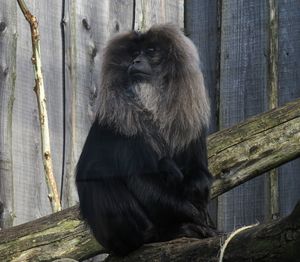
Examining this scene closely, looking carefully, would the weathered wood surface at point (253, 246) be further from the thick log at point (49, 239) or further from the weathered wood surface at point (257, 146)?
the weathered wood surface at point (257, 146)

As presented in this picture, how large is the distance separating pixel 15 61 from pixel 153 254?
201 cm

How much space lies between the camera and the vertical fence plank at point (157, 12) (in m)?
7.02

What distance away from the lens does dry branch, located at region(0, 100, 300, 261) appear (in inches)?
230

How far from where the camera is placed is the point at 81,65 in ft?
22.0

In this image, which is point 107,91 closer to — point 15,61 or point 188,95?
point 188,95

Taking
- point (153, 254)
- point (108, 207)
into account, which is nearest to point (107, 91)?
point (108, 207)

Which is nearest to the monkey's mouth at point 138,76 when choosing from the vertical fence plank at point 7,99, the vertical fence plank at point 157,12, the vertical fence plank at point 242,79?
the vertical fence plank at point 7,99

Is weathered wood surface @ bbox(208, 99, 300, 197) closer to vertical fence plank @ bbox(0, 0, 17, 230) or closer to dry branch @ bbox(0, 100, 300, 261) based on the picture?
dry branch @ bbox(0, 100, 300, 261)

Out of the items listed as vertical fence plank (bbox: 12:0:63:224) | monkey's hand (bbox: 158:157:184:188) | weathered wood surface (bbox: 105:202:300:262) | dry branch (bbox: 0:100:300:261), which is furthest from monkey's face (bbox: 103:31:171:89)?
weathered wood surface (bbox: 105:202:300:262)

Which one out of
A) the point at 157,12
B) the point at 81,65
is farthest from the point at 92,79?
the point at 157,12

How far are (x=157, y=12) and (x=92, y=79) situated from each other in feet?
A: 2.46

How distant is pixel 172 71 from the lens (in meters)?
5.94

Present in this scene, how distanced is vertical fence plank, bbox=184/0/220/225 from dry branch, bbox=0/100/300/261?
2.48ft

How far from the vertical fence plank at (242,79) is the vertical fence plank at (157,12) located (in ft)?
1.33
